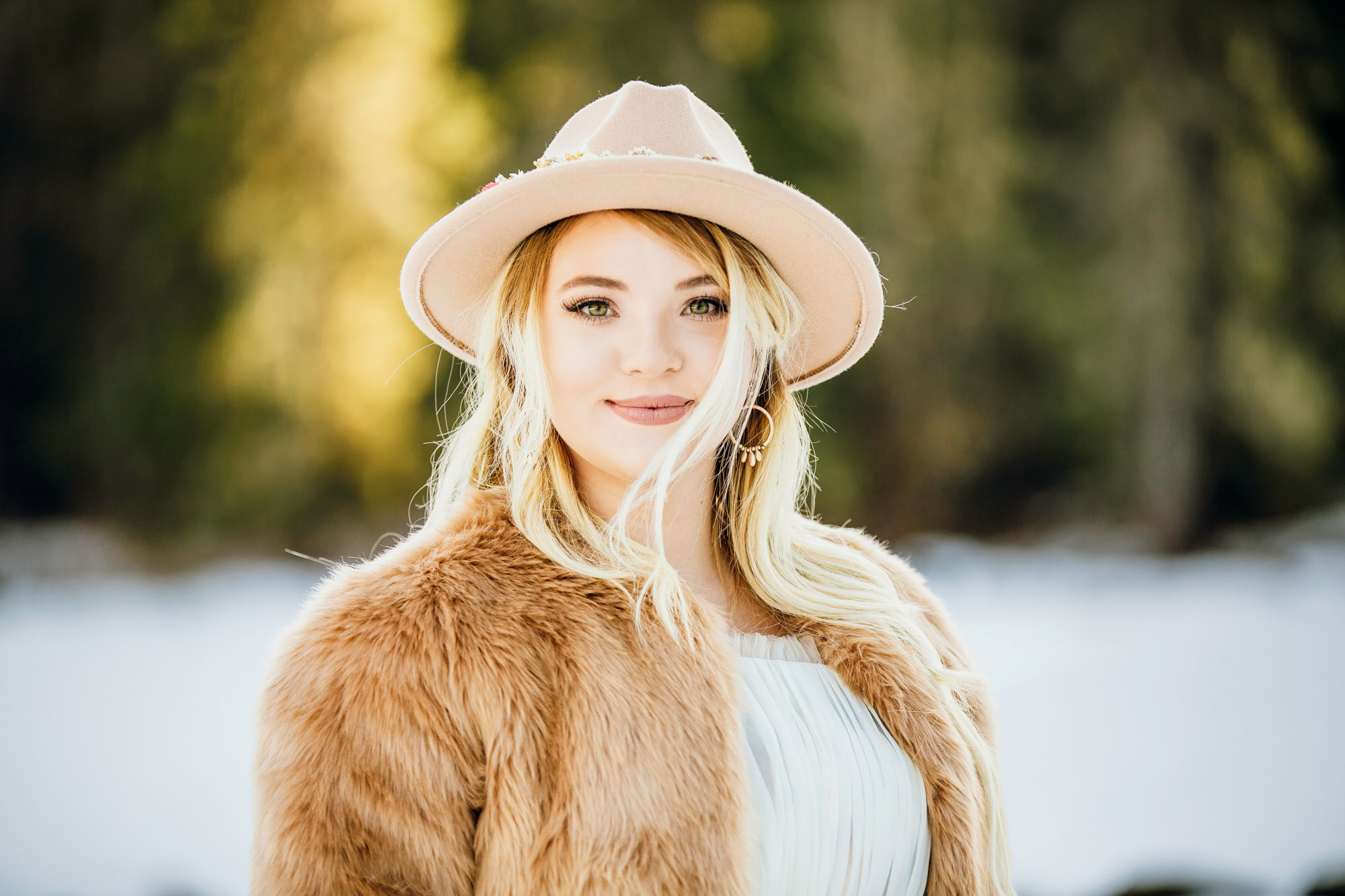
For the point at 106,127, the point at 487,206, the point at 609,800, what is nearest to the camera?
the point at 609,800

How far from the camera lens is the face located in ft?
4.32

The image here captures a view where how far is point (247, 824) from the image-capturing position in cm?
367

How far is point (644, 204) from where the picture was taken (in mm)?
1310

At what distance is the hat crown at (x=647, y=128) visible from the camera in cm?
132

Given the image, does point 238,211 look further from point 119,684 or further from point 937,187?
point 937,187

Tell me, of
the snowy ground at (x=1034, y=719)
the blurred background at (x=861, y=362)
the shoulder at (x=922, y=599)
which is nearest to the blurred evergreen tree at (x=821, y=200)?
the blurred background at (x=861, y=362)

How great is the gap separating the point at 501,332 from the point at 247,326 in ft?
17.6

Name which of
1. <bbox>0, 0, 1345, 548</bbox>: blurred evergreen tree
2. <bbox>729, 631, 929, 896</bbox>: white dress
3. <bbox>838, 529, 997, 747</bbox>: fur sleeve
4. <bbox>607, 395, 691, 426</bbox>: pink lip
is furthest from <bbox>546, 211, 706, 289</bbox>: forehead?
<bbox>0, 0, 1345, 548</bbox>: blurred evergreen tree

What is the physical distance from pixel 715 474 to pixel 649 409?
0.35 m

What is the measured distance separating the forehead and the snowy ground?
2.84 metres

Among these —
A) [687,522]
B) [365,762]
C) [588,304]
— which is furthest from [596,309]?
[365,762]

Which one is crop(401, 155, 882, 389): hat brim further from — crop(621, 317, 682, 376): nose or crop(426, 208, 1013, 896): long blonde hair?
crop(621, 317, 682, 376): nose

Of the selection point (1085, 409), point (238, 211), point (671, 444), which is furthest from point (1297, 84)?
point (671, 444)

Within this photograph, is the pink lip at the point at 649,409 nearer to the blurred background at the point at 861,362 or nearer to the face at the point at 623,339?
the face at the point at 623,339
